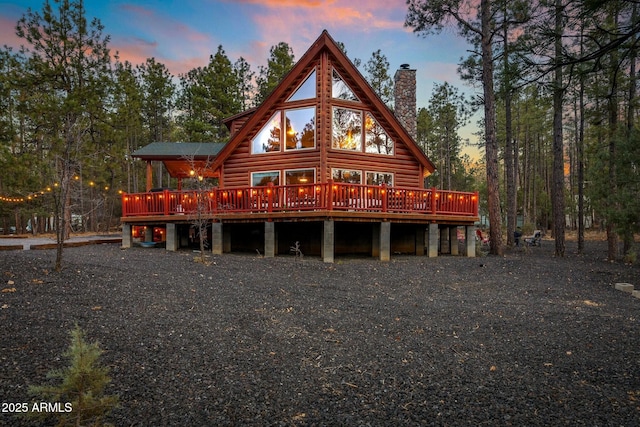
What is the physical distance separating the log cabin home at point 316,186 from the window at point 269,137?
0.05 metres

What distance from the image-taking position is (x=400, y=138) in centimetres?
1501

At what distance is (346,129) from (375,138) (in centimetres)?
148

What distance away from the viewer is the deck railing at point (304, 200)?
10641mm

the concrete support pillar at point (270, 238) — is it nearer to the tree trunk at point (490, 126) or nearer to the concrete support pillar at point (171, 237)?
the concrete support pillar at point (171, 237)

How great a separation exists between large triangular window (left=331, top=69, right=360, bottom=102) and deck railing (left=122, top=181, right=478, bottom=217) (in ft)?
17.2

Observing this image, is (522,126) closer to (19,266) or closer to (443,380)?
(443,380)

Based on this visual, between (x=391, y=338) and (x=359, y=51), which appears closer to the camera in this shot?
(x=391, y=338)

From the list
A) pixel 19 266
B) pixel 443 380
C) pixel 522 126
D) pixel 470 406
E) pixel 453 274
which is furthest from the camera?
pixel 522 126

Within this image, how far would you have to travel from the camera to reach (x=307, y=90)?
1430 centimetres

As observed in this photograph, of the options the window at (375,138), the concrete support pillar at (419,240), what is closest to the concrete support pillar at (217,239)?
the window at (375,138)

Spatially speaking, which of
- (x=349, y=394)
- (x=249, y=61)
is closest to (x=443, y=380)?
(x=349, y=394)

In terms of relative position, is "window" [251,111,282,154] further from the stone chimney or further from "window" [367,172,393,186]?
the stone chimney

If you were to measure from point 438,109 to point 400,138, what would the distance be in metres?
24.3

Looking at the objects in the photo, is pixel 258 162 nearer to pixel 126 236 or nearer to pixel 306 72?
pixel 306 72
